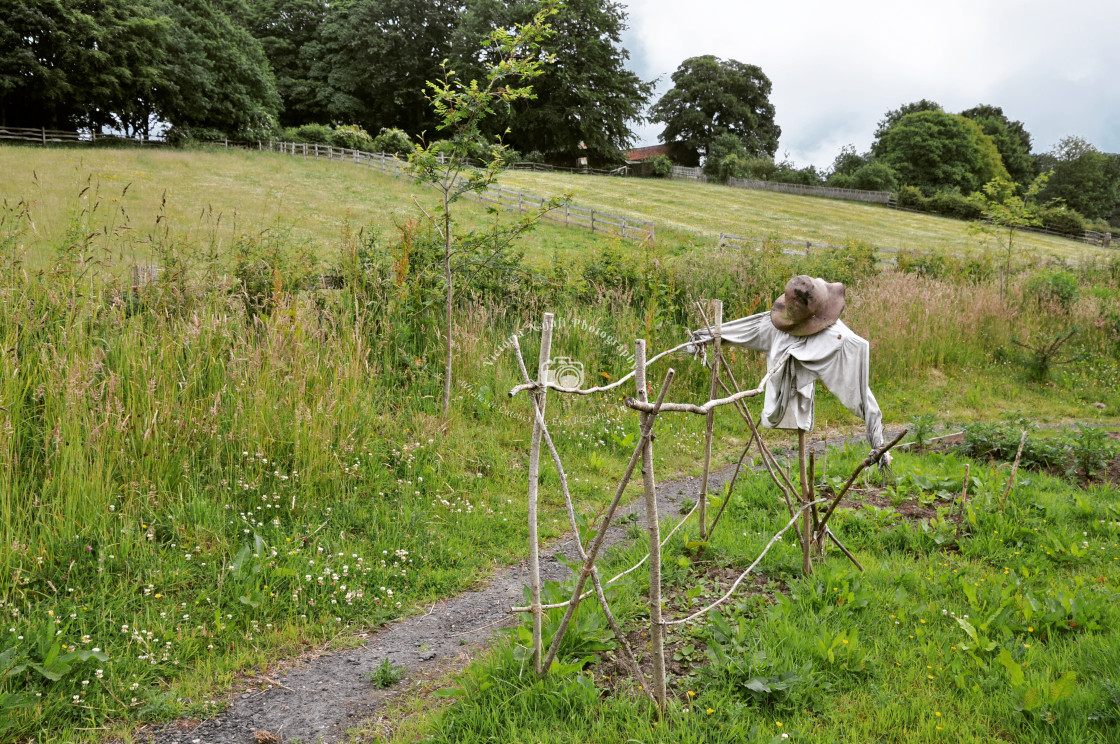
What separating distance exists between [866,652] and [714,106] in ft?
210

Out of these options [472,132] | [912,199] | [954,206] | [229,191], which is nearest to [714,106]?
[912,199]

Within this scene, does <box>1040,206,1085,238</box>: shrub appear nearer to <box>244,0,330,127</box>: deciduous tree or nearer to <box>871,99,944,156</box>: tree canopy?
<box>871,99,944,156</box>: tree canopy

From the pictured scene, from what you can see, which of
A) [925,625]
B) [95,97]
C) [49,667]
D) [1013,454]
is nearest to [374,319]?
[49,667]

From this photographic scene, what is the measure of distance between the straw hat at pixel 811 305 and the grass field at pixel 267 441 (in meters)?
1.67

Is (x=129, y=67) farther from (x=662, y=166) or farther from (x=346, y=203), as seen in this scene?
(x=662, y=166)

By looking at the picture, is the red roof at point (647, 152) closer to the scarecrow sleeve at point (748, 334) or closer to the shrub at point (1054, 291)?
the shrub at point (1054, 291)

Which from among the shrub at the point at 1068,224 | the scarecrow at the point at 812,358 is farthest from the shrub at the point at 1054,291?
the shrub at the point at 1068,224

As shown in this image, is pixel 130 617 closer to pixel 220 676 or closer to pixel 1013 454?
pixel 220 676

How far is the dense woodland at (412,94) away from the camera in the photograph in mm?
32781

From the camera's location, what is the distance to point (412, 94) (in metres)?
49.4

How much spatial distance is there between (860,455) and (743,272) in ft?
15.5

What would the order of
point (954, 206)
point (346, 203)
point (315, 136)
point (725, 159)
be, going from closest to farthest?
point (346, 203) → point (315, 136) → point (954, 206) → point (725, 159)

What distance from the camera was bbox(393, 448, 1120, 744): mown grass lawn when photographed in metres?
2.58

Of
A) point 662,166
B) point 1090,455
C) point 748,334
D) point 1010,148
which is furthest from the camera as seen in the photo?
point 1010,148
